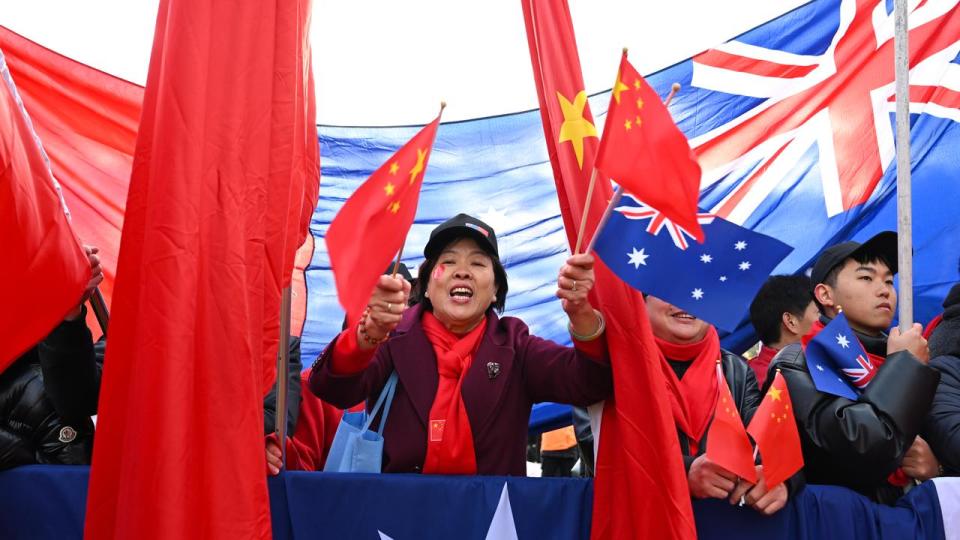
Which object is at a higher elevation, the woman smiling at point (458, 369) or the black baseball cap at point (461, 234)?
the black baseball cap at point (461, 234)

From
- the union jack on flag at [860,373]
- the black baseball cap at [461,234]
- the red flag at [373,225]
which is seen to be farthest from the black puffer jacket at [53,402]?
the union jack on flag at [860,373]

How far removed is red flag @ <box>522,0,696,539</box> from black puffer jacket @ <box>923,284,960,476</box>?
1.05 meters

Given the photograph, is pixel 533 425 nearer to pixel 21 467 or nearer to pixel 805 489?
pixel 805 489

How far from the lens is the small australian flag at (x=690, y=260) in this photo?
2.79 meters

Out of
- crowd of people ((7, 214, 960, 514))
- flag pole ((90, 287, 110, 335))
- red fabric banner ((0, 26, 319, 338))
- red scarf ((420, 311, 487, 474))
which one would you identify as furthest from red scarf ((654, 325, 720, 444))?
red fabric banner ((0, 26, 319, 338))

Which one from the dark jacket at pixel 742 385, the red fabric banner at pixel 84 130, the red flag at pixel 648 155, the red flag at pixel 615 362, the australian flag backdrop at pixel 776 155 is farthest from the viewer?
the red fabric banner at pixel 84 130

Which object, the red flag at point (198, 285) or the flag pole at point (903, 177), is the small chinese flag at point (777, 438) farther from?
the red flag at point (198, 285)

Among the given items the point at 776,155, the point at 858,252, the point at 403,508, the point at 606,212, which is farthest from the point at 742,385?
the point at 776,155

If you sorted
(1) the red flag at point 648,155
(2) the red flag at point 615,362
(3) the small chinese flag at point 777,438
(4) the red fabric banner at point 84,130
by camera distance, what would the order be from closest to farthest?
1. (1) the red flag at point 648,155
2. (2) the red flag at point 615,362
3. (3) the small chinese flag at point 777,438
4. (4) the red fabric banner at point 84,130

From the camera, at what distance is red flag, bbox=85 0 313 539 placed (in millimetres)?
2271

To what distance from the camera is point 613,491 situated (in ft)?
9.45

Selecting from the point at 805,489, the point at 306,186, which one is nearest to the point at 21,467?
the point at 306,186

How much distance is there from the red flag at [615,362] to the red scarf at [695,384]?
0.37 meters

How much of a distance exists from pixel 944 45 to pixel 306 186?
10.2ft
